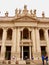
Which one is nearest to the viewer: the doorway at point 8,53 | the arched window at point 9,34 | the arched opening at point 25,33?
the doorway at point 8,53

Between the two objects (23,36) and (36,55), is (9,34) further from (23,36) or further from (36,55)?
(36,55)

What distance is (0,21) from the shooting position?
44969mm

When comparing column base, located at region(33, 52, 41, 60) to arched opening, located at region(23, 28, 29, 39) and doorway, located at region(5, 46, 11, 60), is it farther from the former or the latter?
doorway, located at region(5, 46, 11, 60)

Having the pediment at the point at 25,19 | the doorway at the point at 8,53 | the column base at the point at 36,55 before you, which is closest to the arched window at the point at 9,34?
the doorway at the point at 8,53

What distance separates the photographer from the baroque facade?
42.7 meters

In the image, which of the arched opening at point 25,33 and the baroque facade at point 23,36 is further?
the arched opening at point 25,33

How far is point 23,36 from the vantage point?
46125 mm

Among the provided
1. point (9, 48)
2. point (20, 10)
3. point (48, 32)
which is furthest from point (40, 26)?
point (9, 48)

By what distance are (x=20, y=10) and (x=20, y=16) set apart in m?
2.42

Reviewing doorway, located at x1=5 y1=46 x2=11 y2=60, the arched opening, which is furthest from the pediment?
doorway, located at x1=5 y1=46 x2=11 y2=60

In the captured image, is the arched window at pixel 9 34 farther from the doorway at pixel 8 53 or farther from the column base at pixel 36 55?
the column base at pixel 36 55

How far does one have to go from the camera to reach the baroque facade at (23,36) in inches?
1682

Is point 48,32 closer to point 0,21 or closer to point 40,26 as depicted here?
point 40,26

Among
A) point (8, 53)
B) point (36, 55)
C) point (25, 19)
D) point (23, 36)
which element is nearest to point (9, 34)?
point (23, 36)
